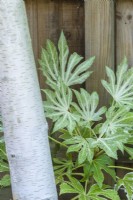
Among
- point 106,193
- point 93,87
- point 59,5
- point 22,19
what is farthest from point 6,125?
point 59,5

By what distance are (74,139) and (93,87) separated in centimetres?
52

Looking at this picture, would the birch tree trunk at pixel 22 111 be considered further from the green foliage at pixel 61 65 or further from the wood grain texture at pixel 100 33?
the wood grain texture at pixel 100 33

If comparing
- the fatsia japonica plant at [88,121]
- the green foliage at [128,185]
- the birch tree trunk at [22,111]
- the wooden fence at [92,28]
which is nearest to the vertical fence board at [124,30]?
the wooden fence at [92,28]

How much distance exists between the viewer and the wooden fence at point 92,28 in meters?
2.50

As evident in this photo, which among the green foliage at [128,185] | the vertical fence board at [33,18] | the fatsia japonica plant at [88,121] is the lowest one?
the green foliage at [128,185]

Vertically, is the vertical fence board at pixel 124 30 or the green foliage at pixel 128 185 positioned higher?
the vertical fence board at pixel 124 30

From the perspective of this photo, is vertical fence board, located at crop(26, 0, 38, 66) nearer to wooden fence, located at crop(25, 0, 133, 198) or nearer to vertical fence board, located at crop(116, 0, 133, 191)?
wooden fence, located at crop(25, 0, 133, 198)

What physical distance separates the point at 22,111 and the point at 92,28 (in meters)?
0.87

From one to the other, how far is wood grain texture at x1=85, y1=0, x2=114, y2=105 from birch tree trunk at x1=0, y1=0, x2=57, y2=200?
0.71m

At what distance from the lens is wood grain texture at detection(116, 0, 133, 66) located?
2508mm

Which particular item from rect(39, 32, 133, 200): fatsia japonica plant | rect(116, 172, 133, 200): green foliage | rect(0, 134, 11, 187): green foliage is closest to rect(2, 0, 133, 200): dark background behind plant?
rect(39, 32, 133, 200): fatsia japonica plant

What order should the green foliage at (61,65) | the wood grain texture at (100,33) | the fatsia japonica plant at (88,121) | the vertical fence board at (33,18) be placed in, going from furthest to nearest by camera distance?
the vertical fence board at (33,18) < the wood grain texture at (100,33) < the green foliage at (61,65) < the fatsia japonica plant at (88,121)

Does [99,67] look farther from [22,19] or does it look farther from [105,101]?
[22,19]

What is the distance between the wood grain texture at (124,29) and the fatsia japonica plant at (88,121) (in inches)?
8.8
